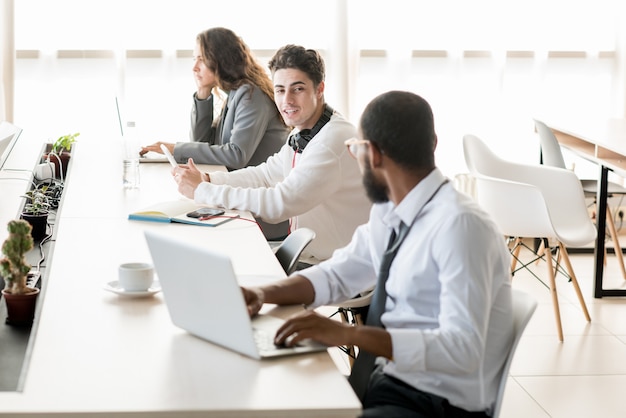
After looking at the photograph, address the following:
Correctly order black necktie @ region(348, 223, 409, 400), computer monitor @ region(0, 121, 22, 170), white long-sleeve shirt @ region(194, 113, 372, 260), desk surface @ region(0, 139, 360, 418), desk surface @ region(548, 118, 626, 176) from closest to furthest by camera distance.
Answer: desk surface @ region(0, 139, 360, 418) → black necktie @ region(348, 223, 409, 400) → white long-sleeve shirt @ region(194, 113, 372, 260) → computer monitor @ region(0, 121, 22, 170) → desk surface @ region(548, 118, 626, 176)

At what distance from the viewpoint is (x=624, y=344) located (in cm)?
396

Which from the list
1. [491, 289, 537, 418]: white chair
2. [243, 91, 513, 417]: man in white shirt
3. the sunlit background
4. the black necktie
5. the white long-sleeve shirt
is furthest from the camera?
the sunlit background

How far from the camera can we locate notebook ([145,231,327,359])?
65.6 inches

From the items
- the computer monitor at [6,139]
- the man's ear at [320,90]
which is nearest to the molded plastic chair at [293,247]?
the man's ear at [320,90]

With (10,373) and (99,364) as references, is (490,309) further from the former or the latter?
(10,373)

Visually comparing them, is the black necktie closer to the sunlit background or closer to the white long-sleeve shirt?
the white long-sleeve shirt

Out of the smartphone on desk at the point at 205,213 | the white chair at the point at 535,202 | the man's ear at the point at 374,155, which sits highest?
the man's ear at the point at 374,155

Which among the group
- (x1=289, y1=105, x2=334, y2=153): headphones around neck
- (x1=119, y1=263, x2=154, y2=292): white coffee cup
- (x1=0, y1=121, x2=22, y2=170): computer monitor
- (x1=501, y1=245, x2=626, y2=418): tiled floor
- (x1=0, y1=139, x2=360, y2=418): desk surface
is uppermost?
(x1=289, y1=105, x2=334, y2=153): headphones around neck

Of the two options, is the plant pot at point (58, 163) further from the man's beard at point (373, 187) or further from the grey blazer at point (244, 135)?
the man's beard at point (373, 187)

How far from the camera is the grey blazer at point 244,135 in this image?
153 inches

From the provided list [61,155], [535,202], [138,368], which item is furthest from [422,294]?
[61,155]

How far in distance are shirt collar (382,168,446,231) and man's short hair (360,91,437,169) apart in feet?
0.11

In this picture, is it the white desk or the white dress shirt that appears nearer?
the white dress shirt

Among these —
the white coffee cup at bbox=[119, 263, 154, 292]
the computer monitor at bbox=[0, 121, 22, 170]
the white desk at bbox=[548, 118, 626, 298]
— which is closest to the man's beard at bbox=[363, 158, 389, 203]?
the white coffee cup at bbox=[119, 263, 154, 292]
